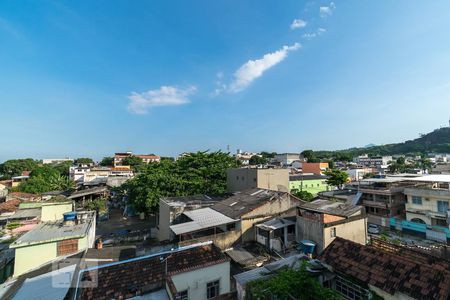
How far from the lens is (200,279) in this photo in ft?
31.8

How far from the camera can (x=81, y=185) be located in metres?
45.5

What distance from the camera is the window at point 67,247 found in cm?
1253

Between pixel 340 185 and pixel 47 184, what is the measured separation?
60.0 m

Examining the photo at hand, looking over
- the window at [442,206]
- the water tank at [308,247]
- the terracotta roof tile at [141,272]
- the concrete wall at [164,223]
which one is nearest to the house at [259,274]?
the terracotta roof tile at [141,272]

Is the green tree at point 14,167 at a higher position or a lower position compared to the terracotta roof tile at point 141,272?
higher

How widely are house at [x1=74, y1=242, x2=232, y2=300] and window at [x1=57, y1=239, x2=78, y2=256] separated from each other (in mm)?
4808

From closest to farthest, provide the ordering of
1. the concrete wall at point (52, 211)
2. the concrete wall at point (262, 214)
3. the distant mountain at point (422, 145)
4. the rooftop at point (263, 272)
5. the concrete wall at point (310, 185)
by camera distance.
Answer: the rooftop at point (263, 272) < the concrete wall at point (262, 214) < the concrete wall at point (52, 211) < the concrete wall at point (310, 185) < the distant mountain at point (422, 145)

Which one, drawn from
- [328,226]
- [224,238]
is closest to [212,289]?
[224,238]

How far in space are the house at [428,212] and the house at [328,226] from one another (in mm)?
16064

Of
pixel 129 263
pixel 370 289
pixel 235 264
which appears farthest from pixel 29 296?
pixel 370 289

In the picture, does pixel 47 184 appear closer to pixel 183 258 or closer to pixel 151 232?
pixel 151 232

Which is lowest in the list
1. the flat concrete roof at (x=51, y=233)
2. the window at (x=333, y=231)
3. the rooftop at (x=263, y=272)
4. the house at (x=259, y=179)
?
the window at (x=333, y=231)

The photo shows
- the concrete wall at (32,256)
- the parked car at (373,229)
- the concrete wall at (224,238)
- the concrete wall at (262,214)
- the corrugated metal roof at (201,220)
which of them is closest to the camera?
the concrete wall at (32,256)

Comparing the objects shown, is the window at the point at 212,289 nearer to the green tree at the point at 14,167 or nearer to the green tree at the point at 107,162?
the green tree at the point at 14,167
